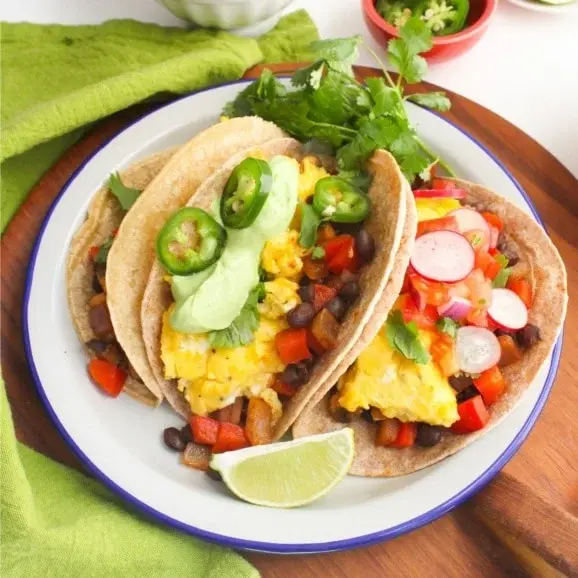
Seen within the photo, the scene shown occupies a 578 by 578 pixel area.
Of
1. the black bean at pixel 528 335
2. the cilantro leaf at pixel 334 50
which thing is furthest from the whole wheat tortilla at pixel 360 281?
the black bean at pixel 528 335

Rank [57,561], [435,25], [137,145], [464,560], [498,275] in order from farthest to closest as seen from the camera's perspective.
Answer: [435,25] < [137,145] < [498,275] < [464,560] < [57,561]

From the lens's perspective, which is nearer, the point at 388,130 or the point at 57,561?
the point at 57,561

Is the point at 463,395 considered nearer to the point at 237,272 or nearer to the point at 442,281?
the point at 442,281

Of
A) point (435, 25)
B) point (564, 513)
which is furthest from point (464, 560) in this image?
point (435, 25)

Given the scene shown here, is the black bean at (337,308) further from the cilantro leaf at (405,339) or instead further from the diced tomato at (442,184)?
the diced tomato at (442,184)

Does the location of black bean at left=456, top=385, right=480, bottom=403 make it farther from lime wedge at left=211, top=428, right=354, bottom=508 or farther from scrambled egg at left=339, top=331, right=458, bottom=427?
lime wedge at left=211, top=428, right=354, bottom=508

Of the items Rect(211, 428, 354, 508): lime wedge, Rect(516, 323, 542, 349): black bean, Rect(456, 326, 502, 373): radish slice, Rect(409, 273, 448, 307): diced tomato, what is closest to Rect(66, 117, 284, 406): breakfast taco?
Rect(211, 428, 354, 508): lime wedge

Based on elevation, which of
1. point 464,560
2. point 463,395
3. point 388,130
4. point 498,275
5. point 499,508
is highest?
point 388,130
